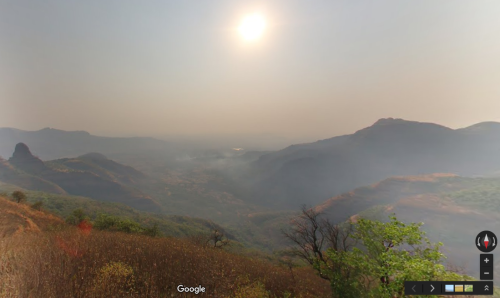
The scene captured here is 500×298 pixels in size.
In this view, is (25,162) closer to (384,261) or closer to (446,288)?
(384,261)

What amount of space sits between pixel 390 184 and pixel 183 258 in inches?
6167

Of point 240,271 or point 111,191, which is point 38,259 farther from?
point 111,191

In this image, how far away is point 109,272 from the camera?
7352mm

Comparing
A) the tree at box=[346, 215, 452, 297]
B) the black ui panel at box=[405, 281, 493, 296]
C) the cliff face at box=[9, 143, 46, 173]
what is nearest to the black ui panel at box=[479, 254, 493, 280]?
the black ui panel at box=[405, 281, 493, 296]

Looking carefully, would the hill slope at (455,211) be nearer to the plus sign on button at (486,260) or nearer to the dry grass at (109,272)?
the plus sign on button at (486,260)

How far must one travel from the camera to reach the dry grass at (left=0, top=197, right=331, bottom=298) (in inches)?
248

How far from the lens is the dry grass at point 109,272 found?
6.31 m

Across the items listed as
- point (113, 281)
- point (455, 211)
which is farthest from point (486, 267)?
point (455, 211)

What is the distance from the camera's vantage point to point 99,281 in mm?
6473

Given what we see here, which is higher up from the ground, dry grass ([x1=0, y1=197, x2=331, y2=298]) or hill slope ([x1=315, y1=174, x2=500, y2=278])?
dry grass ([x1=0, y1=197, x2=331, y2=298])

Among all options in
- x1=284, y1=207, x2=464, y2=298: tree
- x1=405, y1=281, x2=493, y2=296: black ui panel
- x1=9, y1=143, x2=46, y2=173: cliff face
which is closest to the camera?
x1=405, y1=281, x2=493, y2=296: black ui panel

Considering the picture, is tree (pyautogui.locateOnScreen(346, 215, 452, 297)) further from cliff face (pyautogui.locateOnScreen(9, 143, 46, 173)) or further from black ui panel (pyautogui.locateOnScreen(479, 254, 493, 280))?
cliff face (pyautogui.locateOnScreen(9, 143, 46, 173))

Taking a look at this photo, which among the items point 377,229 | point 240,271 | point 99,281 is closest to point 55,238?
point 99,281

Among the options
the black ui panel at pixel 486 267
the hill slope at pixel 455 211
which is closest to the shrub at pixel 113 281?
the black ui panel at pixel 486 267
